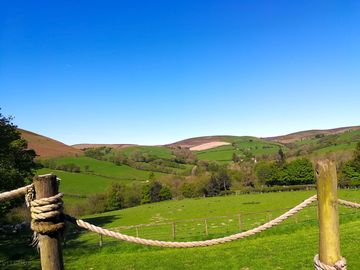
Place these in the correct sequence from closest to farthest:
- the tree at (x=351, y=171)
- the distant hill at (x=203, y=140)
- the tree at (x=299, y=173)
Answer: the tree at (x=351, y=171) < the tree at (x=299, y=173) < the distant hill at (x=203, y=140)

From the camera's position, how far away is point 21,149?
105 feet

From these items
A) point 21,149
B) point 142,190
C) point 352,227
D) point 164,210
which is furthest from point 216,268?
point 142,190

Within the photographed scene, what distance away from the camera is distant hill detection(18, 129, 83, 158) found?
85438 millimetres

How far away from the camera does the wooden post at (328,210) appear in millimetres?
2957

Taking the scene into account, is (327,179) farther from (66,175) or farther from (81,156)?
(81,156)

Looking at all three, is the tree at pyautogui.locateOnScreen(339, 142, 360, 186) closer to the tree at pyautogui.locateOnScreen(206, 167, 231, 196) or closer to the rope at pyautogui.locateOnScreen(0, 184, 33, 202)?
the tree at pyautogui.locateOnScreen(206, 167, 231, 196)

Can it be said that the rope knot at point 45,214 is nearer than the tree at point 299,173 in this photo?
Yes

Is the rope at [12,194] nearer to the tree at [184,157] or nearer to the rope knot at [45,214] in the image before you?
the rope knot at [45,214]

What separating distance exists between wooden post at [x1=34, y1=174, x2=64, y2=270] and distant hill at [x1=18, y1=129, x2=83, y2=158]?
283 ft

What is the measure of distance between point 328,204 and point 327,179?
8.7 inches

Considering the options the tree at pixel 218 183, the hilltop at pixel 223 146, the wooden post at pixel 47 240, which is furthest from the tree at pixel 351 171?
the wooden post at pixel 47 240

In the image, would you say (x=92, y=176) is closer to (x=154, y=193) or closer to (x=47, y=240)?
(x=154, y=193)

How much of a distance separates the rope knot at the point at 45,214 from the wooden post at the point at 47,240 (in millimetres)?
32

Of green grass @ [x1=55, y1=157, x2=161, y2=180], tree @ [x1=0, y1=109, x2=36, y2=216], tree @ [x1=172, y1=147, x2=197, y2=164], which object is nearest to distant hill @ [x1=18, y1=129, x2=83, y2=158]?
green grass @ [x1=55, y1=157, x2=161, y2=180]
